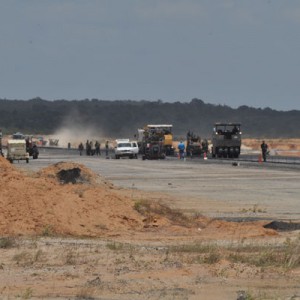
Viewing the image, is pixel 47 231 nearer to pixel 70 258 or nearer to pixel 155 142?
pixel 70 258

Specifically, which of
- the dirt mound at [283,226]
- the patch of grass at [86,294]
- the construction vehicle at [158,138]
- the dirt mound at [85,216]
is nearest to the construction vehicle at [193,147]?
the construction vehicle at [158,138]

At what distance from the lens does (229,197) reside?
117 ft

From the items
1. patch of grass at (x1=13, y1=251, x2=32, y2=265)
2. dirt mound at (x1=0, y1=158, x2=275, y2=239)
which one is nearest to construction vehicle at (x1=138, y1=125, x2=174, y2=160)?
dirt mound at (x1=0, y1=158, x2=275, y2=239)

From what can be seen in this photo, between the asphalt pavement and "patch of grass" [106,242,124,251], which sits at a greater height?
"patch of grass" [106,242,124,251]

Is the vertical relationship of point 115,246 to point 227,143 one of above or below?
below

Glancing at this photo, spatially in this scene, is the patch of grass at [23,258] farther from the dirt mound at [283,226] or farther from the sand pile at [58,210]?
the dirt mound at [283,226]

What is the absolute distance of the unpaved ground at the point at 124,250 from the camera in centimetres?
1370

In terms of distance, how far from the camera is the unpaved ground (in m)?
13.7

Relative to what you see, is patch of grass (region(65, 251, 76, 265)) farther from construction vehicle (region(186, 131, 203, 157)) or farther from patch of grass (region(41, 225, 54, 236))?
construction vehicle (region(186, 131, 203, 157))

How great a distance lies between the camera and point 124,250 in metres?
18.2

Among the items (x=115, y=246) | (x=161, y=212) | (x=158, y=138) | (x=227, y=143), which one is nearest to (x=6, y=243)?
(x=115, y=246)

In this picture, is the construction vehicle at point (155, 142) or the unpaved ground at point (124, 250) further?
the construction vehicle at point (155, 142)

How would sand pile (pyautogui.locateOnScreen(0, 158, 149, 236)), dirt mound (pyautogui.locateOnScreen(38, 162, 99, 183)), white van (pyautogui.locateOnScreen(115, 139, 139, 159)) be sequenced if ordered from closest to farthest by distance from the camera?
1. sand pile (pyautogui.locateOnScreen(0, 158, 149, 236))
2. dirt mound (pyautogui.locateOnScreen(38, 162, 99, 183))
3. white van (pyautogui.locateOnScreen(115, 139, 139, 159))

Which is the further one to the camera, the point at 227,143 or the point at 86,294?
the point at 227,143
